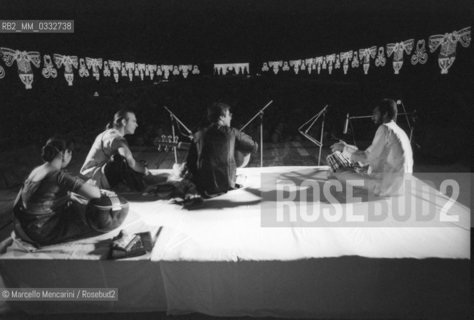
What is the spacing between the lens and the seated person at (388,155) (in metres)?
3.34

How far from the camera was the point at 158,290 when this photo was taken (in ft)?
7.95

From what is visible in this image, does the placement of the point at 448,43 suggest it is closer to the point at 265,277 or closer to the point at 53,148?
the point at 265,277

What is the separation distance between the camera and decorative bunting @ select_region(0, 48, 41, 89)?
580 centimetres

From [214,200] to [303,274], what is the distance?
153 cm

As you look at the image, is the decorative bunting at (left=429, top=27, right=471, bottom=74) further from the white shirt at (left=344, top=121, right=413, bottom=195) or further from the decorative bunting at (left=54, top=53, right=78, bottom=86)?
the decorative bunting at (left=54, top=53, right=78, bottom=86)

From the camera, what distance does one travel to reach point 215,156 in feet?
11.7

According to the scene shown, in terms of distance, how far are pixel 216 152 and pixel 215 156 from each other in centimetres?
5

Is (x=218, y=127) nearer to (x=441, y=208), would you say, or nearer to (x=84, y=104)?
(x=441, y=208)

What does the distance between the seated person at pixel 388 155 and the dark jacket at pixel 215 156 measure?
4.65 ft

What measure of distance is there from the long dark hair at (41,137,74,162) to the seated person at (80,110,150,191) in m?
1.02

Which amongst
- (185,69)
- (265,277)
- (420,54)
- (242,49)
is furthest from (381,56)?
(185,69)

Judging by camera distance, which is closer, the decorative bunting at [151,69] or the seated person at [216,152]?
the seated person at [216,152]

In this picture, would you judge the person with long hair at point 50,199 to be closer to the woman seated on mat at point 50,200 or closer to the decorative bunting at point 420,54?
the woman seated on mat at point 50,200

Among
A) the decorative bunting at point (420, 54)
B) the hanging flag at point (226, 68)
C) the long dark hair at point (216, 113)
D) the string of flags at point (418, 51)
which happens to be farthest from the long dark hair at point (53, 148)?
the hanging flag at point (226, 68)
